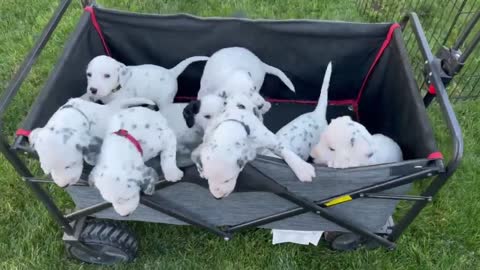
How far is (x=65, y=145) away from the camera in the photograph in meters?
1.81

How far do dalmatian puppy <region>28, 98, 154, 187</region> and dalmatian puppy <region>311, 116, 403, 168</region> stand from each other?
0.97m

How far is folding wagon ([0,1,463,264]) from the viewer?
1.89 m

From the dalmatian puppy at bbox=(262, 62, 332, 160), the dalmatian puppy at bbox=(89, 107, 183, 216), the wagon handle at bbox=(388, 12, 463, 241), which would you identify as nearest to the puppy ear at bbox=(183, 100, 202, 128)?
the dalmatian puppy at bbox=(89, 107, 183, 216)

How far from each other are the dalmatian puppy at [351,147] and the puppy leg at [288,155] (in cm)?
23

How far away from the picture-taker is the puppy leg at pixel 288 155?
189 centimetres

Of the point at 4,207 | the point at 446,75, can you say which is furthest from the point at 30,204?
the point at 446,75

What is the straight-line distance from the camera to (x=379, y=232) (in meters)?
2.36

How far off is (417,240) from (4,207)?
216 cm

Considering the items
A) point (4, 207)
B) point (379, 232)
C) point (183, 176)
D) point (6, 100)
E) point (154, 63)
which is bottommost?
point (4, 207)

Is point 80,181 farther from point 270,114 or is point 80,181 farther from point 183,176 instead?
point 270,114

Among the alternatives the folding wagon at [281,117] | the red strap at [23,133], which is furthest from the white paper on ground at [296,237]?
the red strap at [23,133]

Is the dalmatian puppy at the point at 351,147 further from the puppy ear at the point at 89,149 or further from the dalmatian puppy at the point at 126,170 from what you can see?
the puppy ear at the point at 89,149

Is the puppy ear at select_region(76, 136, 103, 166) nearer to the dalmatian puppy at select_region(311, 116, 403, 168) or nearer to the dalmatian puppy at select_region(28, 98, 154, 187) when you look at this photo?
the dalmatian puppy at select_region(28, 98, 154, 187)

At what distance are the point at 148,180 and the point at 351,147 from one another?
2.83 ft
